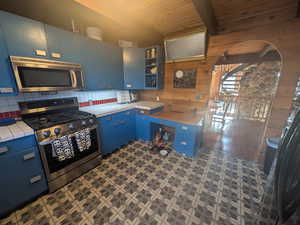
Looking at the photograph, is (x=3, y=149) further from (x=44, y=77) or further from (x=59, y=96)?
(x=59, y=96)

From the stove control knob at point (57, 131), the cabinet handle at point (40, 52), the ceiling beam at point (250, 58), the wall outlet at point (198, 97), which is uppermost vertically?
the ceiling beam at point (250, 58)

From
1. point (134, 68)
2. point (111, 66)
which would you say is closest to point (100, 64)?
point (111, 66)

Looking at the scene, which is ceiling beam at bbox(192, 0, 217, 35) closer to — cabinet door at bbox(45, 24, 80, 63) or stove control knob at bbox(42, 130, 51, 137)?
cabinet door at bbox(45, 24, 80, 63)

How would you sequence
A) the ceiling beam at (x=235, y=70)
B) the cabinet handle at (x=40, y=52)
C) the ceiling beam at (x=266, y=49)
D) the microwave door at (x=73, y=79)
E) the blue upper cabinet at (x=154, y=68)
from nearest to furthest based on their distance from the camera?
the cabinet handle at (x=40, y=52), the microwave door at (x=73, y=79), the blue upper cabinet at (x=154, y=68), the ceiling beam at (x=266, y=49), the ceiling beam at (x=235, y=70)

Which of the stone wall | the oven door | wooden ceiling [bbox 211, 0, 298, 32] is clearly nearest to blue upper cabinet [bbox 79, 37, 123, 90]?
the oven door

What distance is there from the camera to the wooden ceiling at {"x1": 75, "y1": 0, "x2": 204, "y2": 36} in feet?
5.04

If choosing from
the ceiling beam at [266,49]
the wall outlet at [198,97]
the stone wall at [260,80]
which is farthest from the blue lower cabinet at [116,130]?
the stone wall at [260,80]

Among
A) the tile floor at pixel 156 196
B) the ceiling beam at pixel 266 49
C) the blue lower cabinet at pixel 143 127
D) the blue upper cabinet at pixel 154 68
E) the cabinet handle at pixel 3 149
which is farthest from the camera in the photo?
the ceiling beam at pixel 266 49

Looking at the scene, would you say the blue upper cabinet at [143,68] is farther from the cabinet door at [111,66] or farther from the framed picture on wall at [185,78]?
the framed picture on wall at [185,78]

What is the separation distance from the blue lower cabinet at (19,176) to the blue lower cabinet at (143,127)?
1.77 metres

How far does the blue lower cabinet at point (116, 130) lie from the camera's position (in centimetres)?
214

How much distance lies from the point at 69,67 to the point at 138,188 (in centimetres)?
204

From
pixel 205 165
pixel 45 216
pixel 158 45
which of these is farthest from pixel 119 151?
pixel 158 45

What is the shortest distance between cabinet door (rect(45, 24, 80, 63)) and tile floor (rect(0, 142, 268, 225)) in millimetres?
1833
